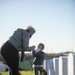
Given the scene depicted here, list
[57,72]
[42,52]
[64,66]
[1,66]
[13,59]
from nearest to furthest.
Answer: [13,59]
[64,66]
[57,72]
[42,52]
[1,66]

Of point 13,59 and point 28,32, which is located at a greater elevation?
point 28,32

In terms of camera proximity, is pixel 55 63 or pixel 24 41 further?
pixel 55 63

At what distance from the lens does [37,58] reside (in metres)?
10.1

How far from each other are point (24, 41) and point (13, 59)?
46 centimetres

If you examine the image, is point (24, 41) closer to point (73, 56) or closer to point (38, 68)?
point (73, 56)

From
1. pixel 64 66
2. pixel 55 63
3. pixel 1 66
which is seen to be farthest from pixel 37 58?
pixel 1 66

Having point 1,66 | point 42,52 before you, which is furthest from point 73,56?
point 1,66

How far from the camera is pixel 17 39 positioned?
21.9 ft

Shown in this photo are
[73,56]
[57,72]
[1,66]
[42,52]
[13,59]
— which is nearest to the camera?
[73,56]

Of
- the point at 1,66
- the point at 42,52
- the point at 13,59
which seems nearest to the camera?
the point at 13,59

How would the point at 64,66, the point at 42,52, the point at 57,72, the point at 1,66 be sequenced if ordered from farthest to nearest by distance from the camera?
the point at 1,66 → the point at 42,52 → the point at 57,72 → the point at 64,66

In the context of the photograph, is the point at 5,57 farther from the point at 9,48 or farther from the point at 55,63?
the point at 55,63

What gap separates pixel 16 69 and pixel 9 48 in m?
0.46

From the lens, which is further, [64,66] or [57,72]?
[57,72]
